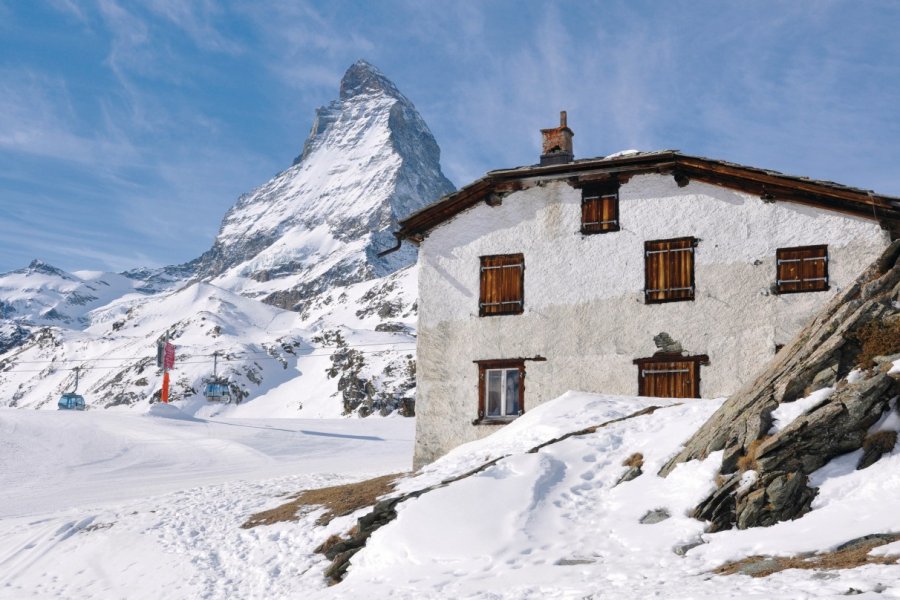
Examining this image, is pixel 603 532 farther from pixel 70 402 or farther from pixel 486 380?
pixel 70 402

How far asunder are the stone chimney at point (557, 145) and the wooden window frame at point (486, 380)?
6.35 meters

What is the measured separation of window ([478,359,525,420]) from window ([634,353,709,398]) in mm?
3279

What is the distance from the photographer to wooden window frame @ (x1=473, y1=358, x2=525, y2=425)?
2234 centimetres

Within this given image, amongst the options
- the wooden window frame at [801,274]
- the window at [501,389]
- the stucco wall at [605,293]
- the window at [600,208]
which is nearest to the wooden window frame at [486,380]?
the window at [501,389]

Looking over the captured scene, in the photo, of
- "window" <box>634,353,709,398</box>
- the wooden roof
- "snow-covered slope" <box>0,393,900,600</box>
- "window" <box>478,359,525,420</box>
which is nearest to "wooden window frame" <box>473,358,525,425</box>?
"window" <box>478,359,525,420</box>

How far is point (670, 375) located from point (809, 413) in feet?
30.5

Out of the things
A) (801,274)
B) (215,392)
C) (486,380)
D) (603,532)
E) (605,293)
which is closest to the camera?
(603,532)

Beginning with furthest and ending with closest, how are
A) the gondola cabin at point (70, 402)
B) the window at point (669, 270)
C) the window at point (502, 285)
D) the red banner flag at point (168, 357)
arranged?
the red banner flag at point (168, 357)
the gondola cabin at point (70, 402)
the window at point (502, 285)
the window at point (669, 270)

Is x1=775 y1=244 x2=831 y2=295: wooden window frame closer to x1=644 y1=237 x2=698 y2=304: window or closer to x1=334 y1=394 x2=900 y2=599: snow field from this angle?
x1=644 y1=237 x2=698 y2=304: window

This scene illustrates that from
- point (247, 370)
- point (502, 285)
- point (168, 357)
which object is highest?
point (247, 370)

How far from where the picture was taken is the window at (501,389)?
22.5 meters

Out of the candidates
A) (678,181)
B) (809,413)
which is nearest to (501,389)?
(678,181)

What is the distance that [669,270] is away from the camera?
21.7 metres

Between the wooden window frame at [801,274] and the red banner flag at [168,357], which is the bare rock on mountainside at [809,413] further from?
the red banner flag at [168,357]
